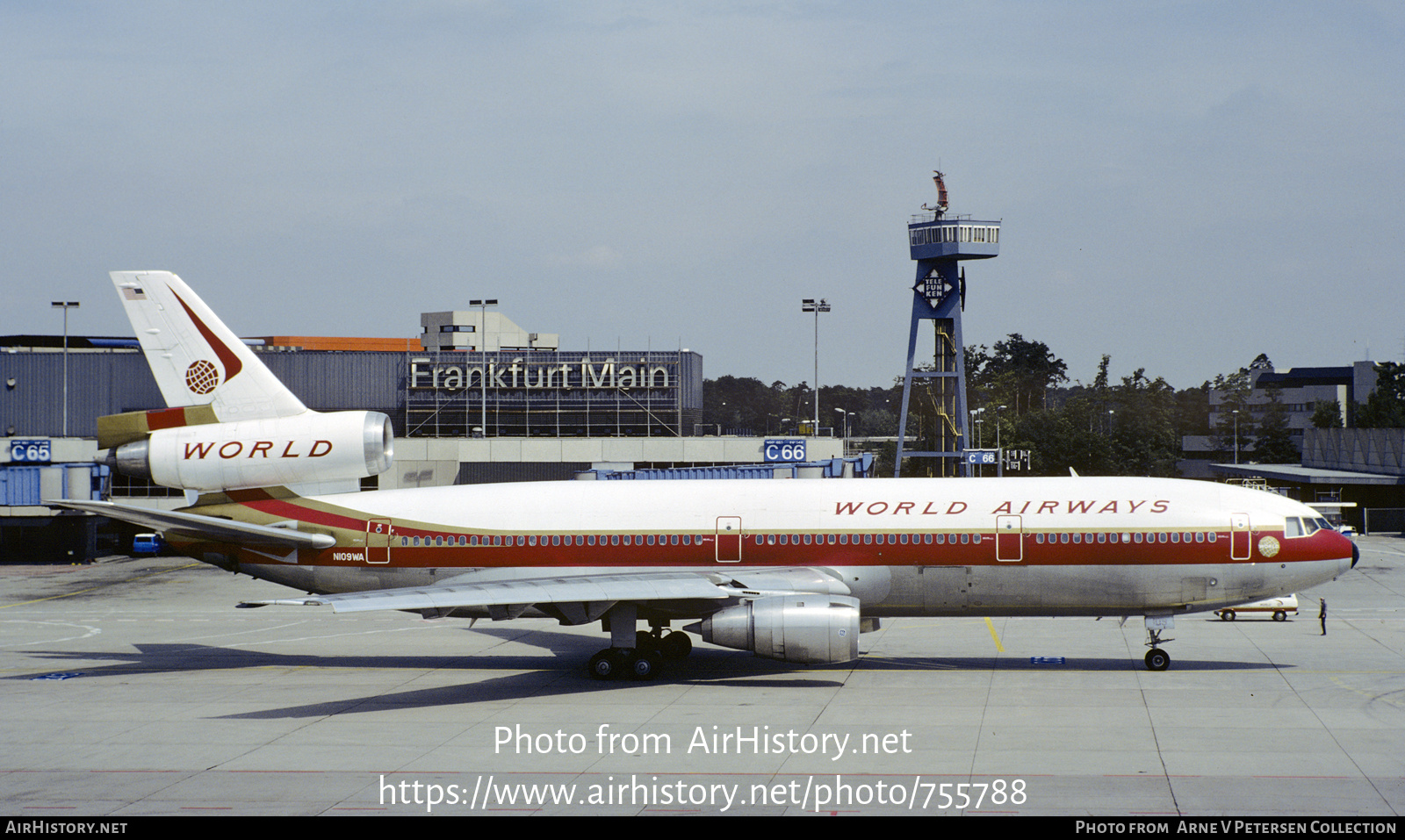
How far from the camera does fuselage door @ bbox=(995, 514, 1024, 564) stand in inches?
1259

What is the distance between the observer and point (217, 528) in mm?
33000

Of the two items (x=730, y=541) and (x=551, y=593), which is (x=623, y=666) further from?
(x=730, y=541)

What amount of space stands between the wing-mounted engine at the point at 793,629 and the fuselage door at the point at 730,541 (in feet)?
9.91

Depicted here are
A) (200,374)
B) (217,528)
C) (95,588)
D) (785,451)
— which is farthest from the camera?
(785,451)

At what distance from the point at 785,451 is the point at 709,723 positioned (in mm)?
50954

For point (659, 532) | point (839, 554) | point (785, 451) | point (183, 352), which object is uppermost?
point (183, 352)

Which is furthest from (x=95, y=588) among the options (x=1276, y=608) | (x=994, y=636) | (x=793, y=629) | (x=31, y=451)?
(x=1276, y=608)

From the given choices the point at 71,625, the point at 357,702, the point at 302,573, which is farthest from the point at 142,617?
the point at 357,702

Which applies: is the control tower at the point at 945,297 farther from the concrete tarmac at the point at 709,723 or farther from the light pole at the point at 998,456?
the concrete tarmac at the point at 709,723

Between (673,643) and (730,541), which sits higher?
(730,541)

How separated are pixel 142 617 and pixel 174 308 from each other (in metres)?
17.8

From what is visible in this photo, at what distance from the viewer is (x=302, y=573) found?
34.3 m

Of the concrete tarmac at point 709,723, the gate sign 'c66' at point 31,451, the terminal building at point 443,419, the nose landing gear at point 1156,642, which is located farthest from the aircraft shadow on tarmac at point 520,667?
the gate sign 'c66' at point 31,451

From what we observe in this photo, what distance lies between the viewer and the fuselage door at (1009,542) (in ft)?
105
